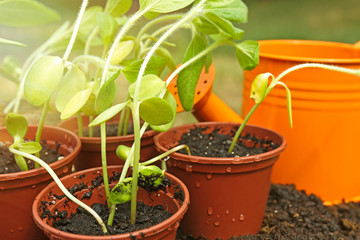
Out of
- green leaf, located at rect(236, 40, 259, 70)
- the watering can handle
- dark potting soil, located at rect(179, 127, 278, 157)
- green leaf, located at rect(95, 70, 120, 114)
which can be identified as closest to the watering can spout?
the watering can handle

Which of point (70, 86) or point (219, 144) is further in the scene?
point (219, 144)

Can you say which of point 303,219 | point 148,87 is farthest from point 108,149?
Answer: point 303,219

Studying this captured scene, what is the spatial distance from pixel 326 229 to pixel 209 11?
563 mm

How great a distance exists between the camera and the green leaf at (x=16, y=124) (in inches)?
25.9

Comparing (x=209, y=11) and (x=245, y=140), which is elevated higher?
(x=209, y=11)

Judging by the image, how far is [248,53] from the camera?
30.7 inches

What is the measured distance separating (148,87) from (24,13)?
36 cm

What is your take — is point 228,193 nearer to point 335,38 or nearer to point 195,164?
point 195,164

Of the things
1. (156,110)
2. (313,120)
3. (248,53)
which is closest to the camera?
(156,110)

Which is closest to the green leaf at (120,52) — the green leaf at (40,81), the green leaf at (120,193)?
the green leaf at (40,81)

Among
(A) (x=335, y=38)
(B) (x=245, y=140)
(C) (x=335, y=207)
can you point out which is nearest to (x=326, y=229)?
(C) (x=335, y=207)

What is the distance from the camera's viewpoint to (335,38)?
2754 millimetres

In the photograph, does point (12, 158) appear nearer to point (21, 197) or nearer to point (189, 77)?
point (21, 197)

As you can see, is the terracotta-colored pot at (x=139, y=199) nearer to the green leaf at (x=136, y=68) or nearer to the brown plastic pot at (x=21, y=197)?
the brown plastic pot at (x=21, y=197)
